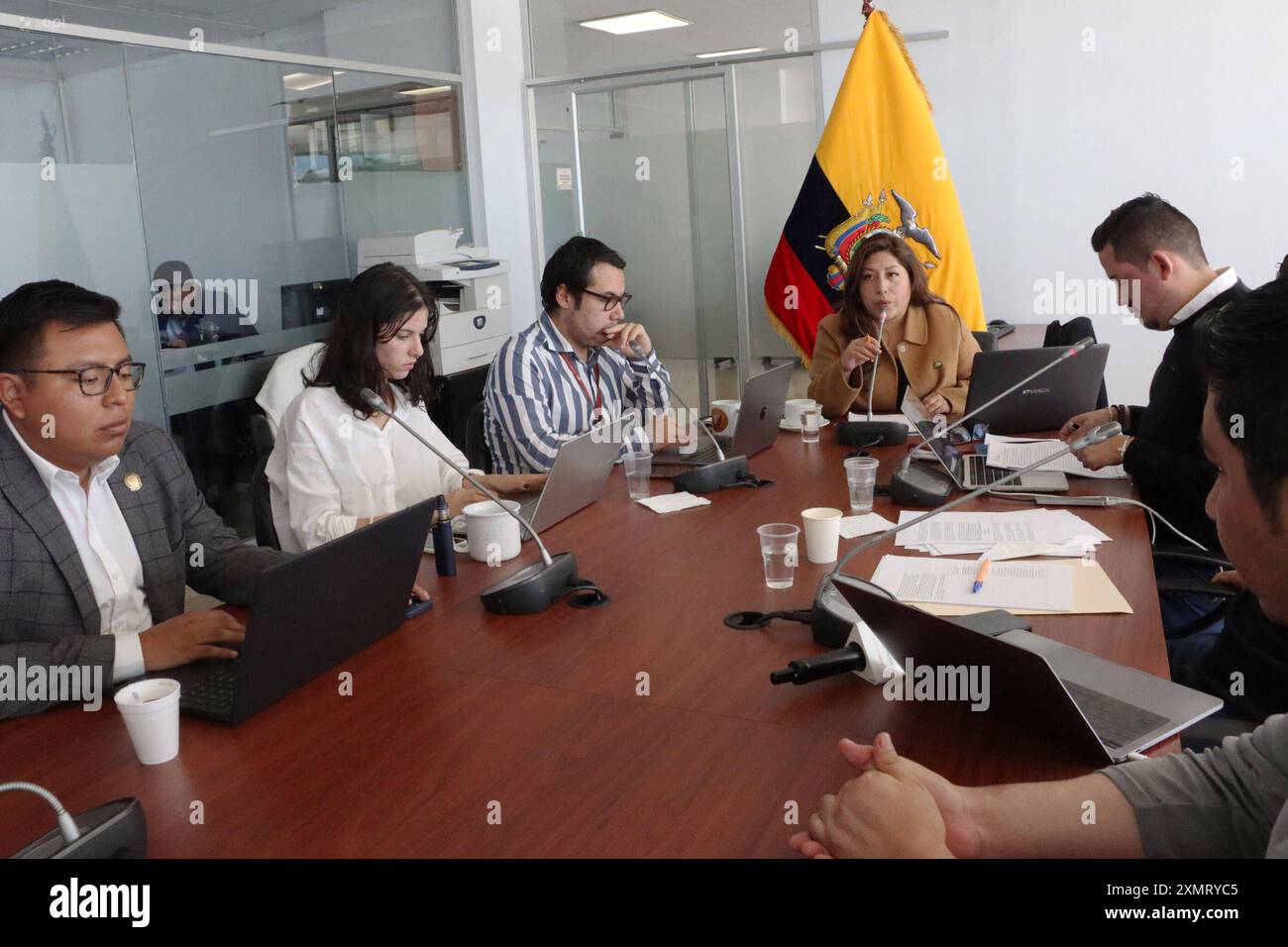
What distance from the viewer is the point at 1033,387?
3188mm

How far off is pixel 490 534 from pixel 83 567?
74 cm

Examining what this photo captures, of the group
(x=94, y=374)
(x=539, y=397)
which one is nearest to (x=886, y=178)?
(x=539, y=397)

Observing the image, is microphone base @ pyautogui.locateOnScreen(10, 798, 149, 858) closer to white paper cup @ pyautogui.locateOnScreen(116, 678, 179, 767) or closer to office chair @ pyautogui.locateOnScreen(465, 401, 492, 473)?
white paper cup @ pyautogui.locateOnScreen(116, 678, 179, 767)

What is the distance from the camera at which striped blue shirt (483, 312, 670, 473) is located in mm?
3109

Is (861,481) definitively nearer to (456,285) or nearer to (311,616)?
(311,616)

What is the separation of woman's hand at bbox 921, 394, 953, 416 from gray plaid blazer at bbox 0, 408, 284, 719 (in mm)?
2125

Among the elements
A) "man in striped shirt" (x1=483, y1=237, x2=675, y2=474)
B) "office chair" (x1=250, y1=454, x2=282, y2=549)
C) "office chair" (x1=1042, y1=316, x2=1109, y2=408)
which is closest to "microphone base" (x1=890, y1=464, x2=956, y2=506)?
"man in striped shirt" (x1=483, y1=237, x2=675, y2=474)

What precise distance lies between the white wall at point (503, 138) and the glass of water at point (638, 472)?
3535 mm

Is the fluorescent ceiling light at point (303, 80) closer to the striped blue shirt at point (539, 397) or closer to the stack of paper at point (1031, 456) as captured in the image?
the striped blue shirt at point (539, 397)

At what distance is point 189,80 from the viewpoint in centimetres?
422

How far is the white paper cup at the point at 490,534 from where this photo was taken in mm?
2186

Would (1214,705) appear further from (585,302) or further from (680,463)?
(585,302)

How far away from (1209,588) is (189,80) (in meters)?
4.01
